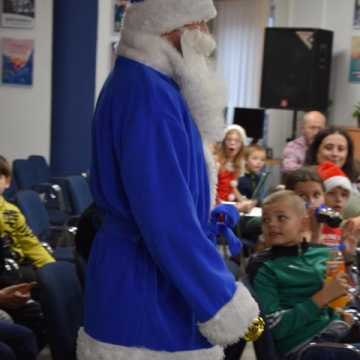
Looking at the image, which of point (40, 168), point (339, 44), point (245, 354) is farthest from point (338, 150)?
point (339, 44)

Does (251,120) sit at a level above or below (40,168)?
above

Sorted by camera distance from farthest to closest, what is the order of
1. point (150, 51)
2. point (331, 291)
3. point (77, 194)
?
point (77, 194), point (331, 291), point (150, 51)

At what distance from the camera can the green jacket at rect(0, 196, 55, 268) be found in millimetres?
3377

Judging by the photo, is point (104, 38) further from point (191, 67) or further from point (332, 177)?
point (191, 67)

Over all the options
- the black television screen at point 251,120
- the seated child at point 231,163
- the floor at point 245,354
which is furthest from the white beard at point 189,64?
the black television screen at point 251,120

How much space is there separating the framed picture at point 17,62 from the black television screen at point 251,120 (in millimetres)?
2833

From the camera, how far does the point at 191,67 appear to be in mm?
1635

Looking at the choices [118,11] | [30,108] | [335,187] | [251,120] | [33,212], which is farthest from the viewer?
[251,120]

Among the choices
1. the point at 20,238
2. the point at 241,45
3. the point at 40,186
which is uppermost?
the point at 241,45

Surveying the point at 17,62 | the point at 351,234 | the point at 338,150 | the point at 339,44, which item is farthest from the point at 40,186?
the point at 339,44

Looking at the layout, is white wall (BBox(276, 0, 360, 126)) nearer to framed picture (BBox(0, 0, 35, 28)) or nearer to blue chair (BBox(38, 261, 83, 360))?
framed picture (BBox(0, 0, 35, 28))

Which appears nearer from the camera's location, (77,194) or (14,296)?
(14,296)

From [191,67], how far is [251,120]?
7.01 metres

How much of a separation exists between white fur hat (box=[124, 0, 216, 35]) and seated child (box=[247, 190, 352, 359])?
42.8 inches
